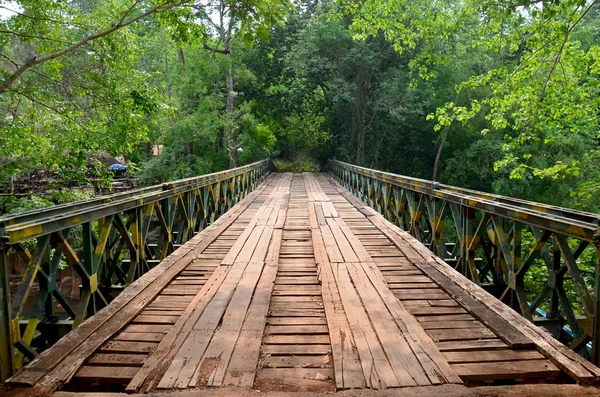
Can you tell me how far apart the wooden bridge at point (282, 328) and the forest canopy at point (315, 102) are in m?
4.99

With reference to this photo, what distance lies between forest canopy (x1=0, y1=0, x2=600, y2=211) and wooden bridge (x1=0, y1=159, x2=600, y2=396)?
499cm

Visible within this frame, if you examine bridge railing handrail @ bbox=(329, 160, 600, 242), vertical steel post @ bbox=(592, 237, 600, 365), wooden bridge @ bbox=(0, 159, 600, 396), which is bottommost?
wooden bridge @ bbox=(0, 159, 600, 396)

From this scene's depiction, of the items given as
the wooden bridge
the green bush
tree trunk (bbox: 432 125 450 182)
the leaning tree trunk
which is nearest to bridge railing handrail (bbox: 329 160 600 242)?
the wooden bridge

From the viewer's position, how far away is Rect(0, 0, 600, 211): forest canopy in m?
8.62

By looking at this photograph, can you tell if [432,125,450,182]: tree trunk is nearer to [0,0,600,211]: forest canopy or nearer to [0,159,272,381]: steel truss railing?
[0,0,600,211]: forest canopy

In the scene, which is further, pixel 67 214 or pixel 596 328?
pixel 67 214

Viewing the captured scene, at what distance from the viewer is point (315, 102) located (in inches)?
1018

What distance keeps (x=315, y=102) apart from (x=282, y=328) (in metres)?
23.8

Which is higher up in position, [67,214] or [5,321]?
[67,214]

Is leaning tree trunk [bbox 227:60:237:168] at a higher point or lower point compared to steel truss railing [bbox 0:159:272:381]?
higher

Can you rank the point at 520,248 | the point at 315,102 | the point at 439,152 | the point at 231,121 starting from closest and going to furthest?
the point at 520,248 < the point at 231,121 < the point at 439,152 < the point at 315,102

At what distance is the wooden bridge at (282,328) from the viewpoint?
7.70 feet

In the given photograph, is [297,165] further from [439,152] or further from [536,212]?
[536,212]

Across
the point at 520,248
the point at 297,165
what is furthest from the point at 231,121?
the point at 520,248
